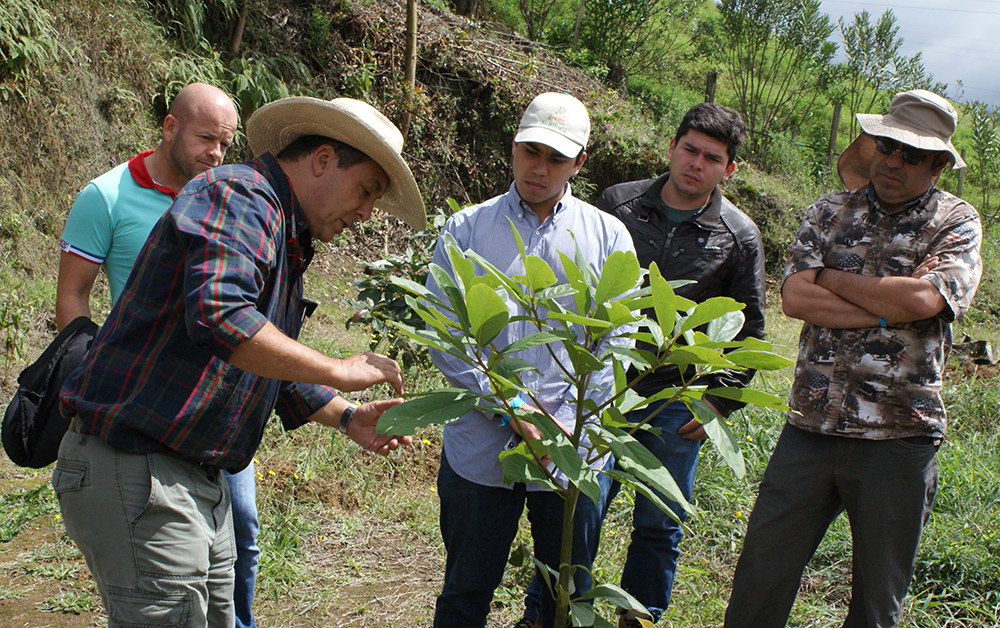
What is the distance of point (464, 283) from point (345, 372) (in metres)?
0.49

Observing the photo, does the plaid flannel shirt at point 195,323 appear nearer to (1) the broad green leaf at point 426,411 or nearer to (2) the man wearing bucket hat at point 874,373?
(1) the broad green leaf at point 426,411

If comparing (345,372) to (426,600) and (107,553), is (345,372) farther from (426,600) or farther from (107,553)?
(426,600)

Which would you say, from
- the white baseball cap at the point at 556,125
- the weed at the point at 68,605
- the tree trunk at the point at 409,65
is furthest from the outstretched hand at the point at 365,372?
the tree trunk at the point at 409,65

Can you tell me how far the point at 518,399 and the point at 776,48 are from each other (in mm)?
16468

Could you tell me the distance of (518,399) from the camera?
1992mm

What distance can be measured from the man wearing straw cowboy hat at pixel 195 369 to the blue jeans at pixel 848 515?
1.46m

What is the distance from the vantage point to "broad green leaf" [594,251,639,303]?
1.06 metres

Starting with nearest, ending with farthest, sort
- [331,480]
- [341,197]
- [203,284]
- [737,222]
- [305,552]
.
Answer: [203,284], [341,197], [737,222], [305,552], [331,480]

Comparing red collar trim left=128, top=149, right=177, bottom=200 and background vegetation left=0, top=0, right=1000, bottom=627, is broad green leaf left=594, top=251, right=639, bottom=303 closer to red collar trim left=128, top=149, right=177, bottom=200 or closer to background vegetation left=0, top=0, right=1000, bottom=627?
background vegetation left=0, top=0, right=1000, bottom=627

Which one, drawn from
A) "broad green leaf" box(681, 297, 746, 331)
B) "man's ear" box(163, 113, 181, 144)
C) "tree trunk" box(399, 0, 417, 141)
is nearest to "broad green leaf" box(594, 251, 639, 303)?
"broad green leaf" box(681, 297, 746, 331)

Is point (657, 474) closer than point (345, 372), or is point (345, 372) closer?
point (657, 474)

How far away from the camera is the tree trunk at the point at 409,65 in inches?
301

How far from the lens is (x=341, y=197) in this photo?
1.72 metres

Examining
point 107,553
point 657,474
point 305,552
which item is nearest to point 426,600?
point 305,552
